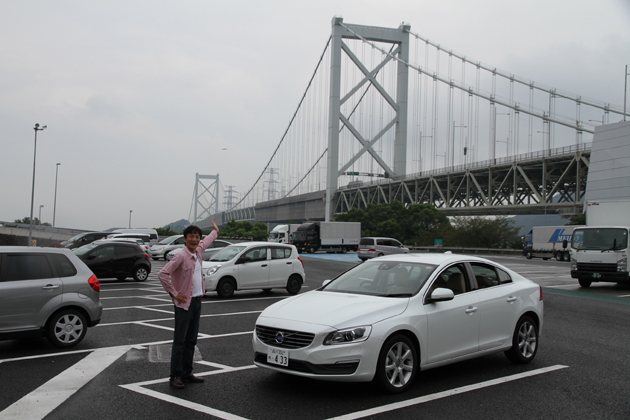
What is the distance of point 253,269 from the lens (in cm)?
1388

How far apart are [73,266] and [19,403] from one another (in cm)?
305

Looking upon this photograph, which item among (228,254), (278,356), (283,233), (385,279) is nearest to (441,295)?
(385,279)

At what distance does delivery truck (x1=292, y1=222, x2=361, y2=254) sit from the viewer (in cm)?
4997

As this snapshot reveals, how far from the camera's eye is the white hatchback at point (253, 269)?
13430mm

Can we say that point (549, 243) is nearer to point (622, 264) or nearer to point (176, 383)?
point (622, 264)

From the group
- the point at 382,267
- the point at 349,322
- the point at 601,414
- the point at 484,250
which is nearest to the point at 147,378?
the point at 349,322

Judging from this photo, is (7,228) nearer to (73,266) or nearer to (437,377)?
(73,266)

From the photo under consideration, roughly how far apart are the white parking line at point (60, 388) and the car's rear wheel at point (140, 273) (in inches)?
428

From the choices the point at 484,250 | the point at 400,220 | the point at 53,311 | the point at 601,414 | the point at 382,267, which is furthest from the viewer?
the point at 400,220


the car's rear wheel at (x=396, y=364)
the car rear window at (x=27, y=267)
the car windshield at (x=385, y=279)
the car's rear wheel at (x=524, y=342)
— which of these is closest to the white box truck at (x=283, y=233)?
the car rear window at (x=27, y=267)

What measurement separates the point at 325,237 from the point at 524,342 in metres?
43.3

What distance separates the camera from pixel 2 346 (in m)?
7.47

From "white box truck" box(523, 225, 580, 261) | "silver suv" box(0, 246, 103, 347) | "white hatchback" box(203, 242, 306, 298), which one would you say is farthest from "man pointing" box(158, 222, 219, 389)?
"white box truck" box(523, 225, 580, 261)

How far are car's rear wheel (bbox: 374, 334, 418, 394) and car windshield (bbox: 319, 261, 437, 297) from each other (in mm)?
613
